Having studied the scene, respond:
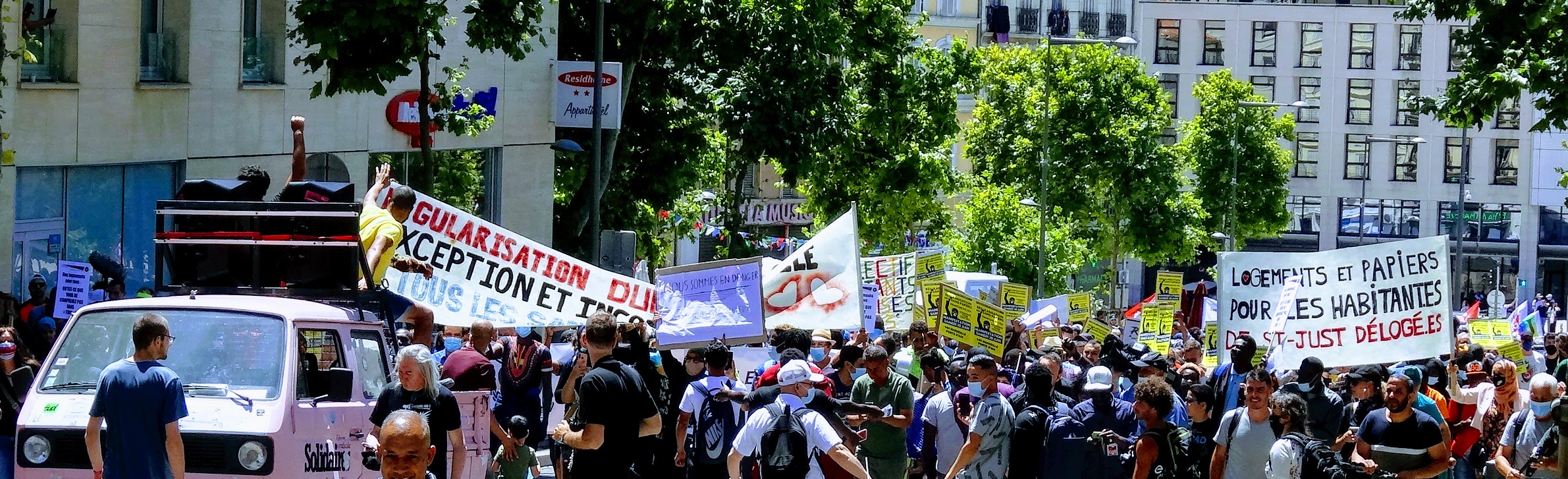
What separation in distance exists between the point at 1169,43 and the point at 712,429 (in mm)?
Answer: 69215

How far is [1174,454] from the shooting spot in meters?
10.3

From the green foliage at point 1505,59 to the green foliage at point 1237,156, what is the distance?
46.0m

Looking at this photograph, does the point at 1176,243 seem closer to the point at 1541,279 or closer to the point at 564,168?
the point at 1541,279

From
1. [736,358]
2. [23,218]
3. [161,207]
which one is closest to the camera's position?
[161,207]

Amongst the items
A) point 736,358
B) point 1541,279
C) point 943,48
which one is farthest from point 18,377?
point 1541,279

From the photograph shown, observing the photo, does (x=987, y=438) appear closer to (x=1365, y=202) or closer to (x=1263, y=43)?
(x=1365, y=202)

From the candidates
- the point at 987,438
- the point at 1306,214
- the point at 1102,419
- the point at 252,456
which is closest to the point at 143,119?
the point at 252,456

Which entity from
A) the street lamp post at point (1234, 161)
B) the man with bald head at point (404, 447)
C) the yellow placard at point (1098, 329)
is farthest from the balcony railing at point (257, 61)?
the street lamp post at point (1234, 161)

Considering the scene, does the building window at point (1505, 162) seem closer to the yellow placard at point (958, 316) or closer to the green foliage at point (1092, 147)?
the green foliage at point (1092, 147)

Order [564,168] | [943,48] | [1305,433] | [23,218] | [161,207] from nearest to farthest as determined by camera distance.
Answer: [1305,433], [161,207], [23,218], [564,168], [943,48]

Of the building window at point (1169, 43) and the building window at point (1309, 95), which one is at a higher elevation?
the building window at point (1169, 43)

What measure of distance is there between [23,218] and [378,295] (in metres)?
8.66

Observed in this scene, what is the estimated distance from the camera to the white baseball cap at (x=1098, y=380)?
10.7 meters

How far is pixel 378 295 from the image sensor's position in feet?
35.5
